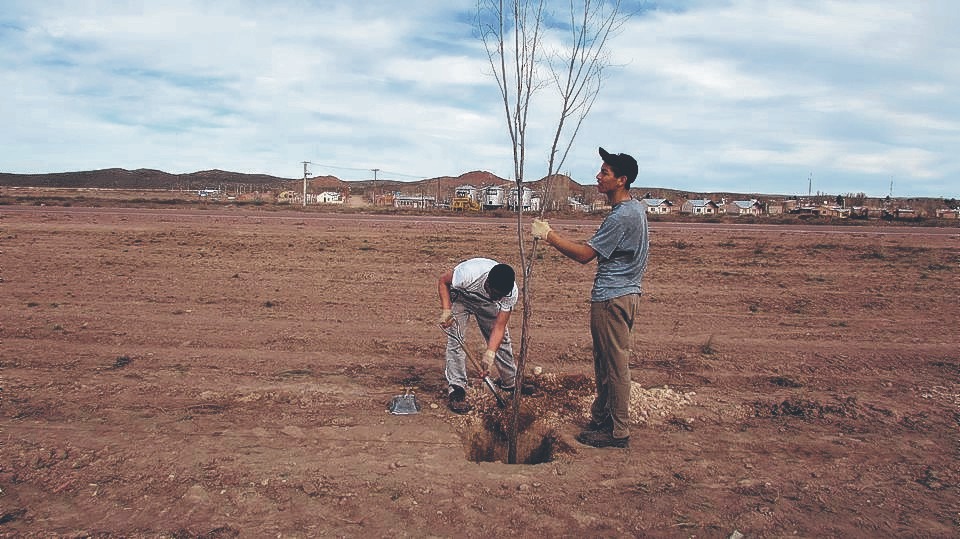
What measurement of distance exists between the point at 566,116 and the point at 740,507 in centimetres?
270

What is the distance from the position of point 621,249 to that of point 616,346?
64 cm

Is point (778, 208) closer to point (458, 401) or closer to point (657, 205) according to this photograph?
point (657, 205)

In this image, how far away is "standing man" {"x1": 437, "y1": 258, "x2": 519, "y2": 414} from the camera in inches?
182

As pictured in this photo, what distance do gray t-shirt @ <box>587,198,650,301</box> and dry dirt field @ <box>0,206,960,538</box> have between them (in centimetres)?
115

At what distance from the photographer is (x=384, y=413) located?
4.93 m

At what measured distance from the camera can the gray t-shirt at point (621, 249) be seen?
4039 millimetres

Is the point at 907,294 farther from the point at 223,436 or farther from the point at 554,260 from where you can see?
the point at 223,436

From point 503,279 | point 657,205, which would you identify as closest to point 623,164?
point 503,279

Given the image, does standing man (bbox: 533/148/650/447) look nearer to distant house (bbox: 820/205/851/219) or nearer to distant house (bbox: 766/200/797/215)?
distant house (bbox: 820/205/851/219)

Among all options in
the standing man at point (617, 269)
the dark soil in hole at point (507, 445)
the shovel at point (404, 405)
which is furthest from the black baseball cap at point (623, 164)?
the shovel at point (404, 405)

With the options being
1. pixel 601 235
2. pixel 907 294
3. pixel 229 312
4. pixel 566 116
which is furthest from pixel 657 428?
pixel 907 294

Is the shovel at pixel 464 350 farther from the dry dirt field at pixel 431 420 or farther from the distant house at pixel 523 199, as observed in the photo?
the distant house at pixel 523 199

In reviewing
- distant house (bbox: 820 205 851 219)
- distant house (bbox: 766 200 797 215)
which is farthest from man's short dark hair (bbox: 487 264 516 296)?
distant house (bbox: 766 200 797 215)

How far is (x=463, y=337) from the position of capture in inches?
205
